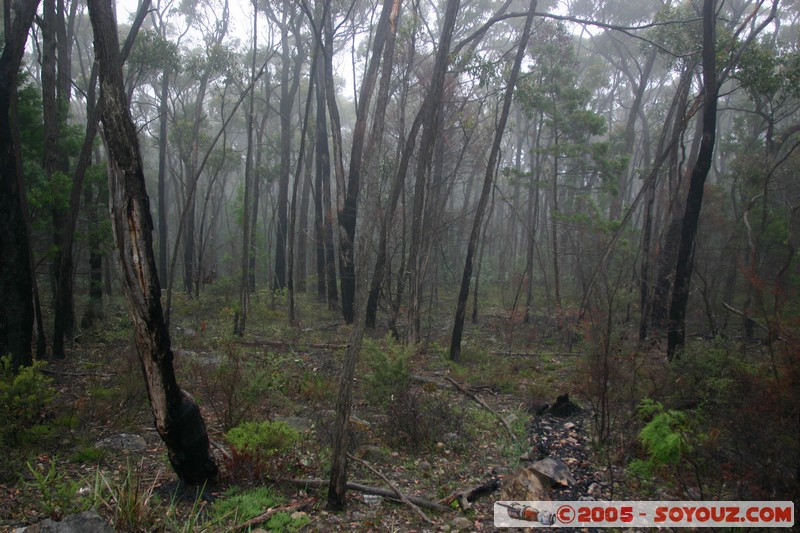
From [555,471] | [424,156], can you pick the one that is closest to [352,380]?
[555,471]

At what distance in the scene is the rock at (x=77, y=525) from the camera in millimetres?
3164

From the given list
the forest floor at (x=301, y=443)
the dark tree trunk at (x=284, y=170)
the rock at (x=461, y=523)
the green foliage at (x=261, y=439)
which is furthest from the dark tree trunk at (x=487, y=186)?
the dark tree trunk at (x=284, y=170)

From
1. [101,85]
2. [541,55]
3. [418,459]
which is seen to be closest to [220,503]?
[418,459]

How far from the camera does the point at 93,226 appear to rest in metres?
11.2

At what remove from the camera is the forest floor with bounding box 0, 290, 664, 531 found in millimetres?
3988

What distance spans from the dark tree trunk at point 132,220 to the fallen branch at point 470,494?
257 centimetres

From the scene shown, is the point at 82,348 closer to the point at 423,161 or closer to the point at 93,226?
the point at 93,226

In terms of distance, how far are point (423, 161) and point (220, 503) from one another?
Answer: 652 cm

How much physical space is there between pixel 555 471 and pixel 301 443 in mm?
2781

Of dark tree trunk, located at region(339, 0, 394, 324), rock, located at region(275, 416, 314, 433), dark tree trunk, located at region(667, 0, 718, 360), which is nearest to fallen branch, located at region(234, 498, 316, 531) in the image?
rock, located at region(275, 416, 314, 433)

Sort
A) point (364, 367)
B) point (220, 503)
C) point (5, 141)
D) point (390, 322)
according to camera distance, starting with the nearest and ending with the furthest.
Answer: point (220, 503) < point (5, 141) < point (364, 367) < point (390, 322)

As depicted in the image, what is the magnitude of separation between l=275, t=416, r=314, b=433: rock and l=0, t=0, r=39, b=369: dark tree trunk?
382 cm

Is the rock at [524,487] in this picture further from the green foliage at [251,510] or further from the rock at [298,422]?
the rock at [298,422]

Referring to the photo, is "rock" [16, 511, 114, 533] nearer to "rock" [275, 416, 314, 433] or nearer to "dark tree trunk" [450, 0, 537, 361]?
"rock" [275, 416, 314, 433]
